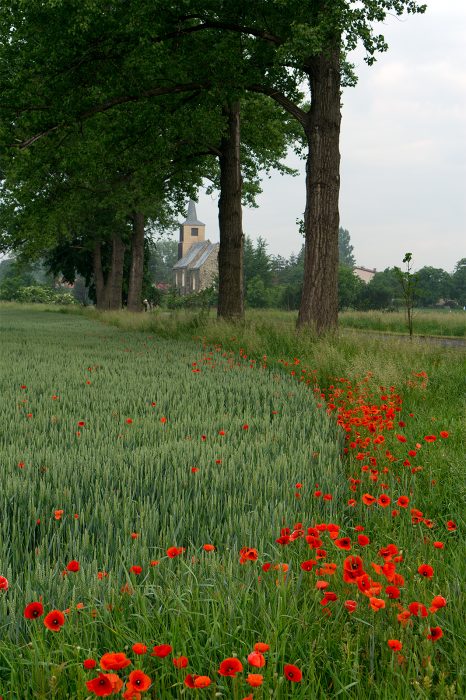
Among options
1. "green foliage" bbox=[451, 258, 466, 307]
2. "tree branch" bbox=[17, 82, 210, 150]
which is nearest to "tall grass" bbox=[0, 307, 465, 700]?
"tree branch" bbox=[17, 82, 210, 150]

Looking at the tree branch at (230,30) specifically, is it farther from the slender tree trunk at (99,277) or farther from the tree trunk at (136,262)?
the slender tree trunk at (99,277)

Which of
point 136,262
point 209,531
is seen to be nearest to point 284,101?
point 209,531

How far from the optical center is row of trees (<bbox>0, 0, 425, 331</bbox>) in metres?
12.1

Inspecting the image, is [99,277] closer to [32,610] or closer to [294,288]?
[294,288]

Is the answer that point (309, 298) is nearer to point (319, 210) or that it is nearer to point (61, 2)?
point (319, 210)

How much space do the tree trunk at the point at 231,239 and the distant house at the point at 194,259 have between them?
208 ft

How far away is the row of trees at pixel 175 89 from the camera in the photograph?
12055 millimetres

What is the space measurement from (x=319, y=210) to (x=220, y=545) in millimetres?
11464

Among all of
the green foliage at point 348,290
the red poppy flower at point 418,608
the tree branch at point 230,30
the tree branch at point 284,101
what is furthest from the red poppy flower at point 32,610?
the green foliage at point 348,290

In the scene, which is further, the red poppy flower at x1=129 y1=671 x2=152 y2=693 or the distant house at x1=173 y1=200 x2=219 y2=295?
the distant house at x1=173 y1=200 x2=219 y2=295

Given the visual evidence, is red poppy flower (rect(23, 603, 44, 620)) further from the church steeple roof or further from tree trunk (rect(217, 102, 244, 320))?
Result: the church steeple roof

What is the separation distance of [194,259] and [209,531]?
334 ft

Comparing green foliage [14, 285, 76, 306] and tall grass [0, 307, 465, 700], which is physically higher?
green foliage [14, 285, 76, 306]

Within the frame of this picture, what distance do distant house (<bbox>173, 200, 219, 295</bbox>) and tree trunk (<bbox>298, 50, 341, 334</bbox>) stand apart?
68.7 meters
